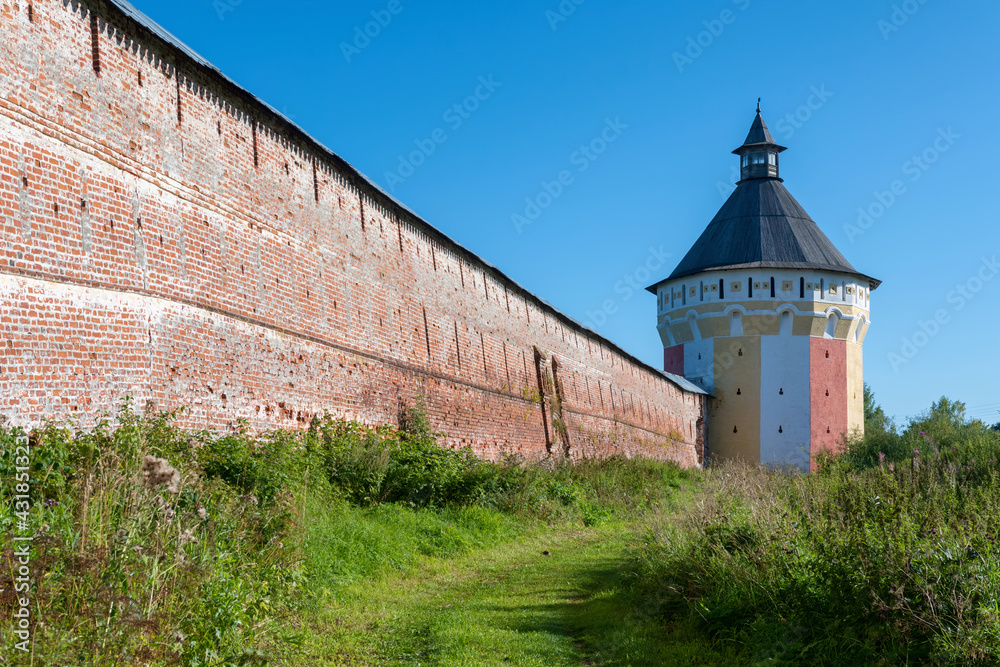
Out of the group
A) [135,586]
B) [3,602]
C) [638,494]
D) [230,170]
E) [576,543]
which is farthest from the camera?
[638,494]

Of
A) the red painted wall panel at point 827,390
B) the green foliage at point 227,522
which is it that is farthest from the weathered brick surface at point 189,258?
the red painted wall panel at point 827,390

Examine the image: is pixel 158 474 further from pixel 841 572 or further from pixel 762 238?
pixel 762 238

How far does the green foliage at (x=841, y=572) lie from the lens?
168 inches

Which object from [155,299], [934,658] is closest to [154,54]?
[155,299]

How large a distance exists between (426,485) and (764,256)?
27.4 m

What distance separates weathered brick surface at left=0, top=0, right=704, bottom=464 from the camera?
661 centimetres

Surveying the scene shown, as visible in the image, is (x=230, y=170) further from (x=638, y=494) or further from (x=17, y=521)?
(x=638, y=494)

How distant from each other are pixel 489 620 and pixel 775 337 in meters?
29.5

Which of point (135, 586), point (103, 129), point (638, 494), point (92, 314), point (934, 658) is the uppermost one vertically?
point (103, 129)

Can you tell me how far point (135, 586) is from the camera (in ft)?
12.9

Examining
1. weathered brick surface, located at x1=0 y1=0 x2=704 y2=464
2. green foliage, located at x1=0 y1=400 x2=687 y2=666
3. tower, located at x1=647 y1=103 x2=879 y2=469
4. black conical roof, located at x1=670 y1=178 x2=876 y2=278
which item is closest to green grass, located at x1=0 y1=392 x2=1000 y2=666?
green foliage, located at x1=0 y1=400 x2=687 y2=666

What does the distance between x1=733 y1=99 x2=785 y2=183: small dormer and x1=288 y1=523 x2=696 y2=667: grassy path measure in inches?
1299

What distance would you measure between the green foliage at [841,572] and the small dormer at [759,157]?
33.1 meters

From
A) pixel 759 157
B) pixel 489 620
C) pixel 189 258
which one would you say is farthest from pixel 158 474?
pixel 759 157
